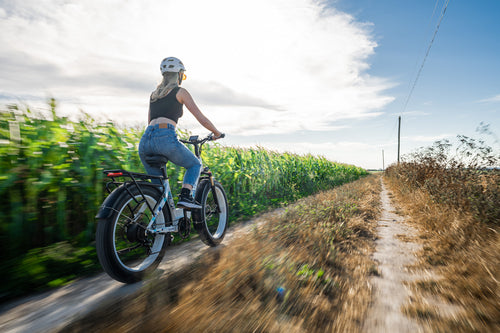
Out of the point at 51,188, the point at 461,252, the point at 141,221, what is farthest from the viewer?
the point at 141,221

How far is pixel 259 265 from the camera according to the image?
2551mm

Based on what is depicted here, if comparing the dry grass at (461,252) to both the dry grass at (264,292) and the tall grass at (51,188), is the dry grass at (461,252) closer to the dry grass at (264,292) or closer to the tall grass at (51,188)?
the dry grass at (264,292)

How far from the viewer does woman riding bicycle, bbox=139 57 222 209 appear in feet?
9.21

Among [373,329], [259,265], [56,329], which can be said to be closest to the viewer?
[373,329]

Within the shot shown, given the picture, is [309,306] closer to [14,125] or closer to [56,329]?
[56,329]

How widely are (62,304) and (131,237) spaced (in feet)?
2.31

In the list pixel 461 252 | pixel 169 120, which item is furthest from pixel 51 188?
pixel 461 252

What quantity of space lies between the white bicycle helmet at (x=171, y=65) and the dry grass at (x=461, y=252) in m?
3.14

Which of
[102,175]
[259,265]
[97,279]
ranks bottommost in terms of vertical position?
[97,279]

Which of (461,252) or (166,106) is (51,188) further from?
(461,252)

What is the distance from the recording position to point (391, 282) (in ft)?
7.59

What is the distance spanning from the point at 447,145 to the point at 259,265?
18.7 ft

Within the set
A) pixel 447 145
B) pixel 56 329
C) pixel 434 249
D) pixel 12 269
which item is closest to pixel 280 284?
pixel 56 329

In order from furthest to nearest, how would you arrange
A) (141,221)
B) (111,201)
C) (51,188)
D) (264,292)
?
(141,221) < (51,188) < (111,201) < (264,292)
